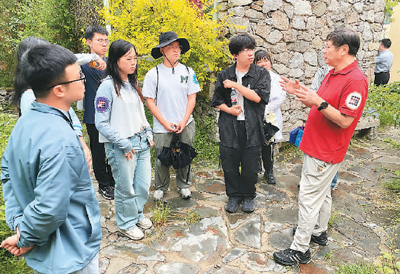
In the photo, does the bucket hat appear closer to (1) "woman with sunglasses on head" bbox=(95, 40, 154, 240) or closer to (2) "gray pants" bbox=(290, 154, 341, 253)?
(1) "woman with sunglasses on head" bbox=(95, 40, 154, 240)

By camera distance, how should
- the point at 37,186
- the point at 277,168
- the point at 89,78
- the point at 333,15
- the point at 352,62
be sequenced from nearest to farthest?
1. the point at 37,186
2. the point at 352,62
3. the point at 89,78
4. the point at 277,168
5. the point at 333,15

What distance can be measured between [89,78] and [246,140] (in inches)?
80.5

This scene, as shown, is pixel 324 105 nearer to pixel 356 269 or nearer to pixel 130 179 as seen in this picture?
pixel 356 269

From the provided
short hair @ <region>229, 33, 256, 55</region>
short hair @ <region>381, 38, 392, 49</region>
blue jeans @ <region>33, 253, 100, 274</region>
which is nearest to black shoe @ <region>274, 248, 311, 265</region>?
blue jeans @ <region>33, 253, 100, 274</region>

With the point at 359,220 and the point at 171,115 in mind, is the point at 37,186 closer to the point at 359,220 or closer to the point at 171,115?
the point at 171,115

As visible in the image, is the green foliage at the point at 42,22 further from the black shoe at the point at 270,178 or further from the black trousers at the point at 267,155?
the black shoe at the point at 270,178

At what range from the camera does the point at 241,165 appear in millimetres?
3604

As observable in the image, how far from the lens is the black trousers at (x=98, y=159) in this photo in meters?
3.79

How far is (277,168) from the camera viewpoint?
16.5 ft

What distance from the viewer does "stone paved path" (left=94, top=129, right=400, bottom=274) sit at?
280cm

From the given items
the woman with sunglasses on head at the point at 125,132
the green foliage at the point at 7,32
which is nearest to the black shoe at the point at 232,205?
the woman with sunglasses on head at the point at 125,132

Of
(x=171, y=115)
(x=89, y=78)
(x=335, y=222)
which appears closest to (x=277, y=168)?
(x=335, y=222)

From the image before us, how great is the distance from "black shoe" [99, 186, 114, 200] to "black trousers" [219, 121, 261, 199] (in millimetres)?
1541

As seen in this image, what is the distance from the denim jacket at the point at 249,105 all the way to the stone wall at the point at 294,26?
5.59 ft
